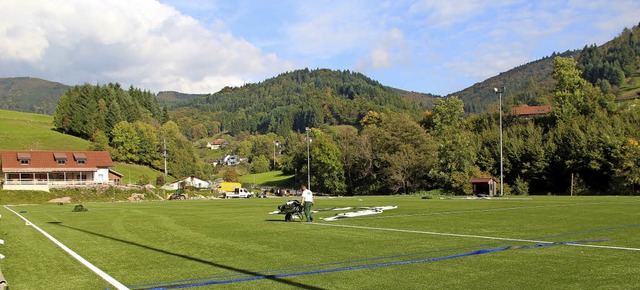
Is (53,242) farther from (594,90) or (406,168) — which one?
(594,90)

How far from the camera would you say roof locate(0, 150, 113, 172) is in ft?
269

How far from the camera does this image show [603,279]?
8117mm

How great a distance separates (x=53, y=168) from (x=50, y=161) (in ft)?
7.20

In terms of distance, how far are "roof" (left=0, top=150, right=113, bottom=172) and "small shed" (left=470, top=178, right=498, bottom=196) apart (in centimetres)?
6519

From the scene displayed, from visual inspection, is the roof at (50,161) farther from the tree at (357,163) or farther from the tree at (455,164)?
the tree at (455,164)

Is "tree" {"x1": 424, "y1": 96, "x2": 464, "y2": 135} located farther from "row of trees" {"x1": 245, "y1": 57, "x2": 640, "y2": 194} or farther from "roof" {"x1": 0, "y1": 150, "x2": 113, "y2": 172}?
"roof" {"x1": 0, "y1": 150, "x2": 113, "y2": 172}

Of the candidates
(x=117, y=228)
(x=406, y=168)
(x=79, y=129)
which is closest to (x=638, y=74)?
(x=406, y=168)

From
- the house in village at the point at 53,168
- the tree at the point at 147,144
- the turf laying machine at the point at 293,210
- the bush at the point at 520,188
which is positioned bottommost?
the bush at the point at 520,188

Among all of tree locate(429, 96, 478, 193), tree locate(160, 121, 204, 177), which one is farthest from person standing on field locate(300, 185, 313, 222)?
tree locate(160, 121, 204, 177)

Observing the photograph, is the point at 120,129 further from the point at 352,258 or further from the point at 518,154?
the point at 352,258

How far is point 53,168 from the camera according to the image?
85.0 metres

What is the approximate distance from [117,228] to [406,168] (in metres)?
62.7

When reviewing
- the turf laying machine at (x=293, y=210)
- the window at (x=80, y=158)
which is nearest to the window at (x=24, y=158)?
the window at (x=80, y=158)

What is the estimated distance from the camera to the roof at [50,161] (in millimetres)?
82125
